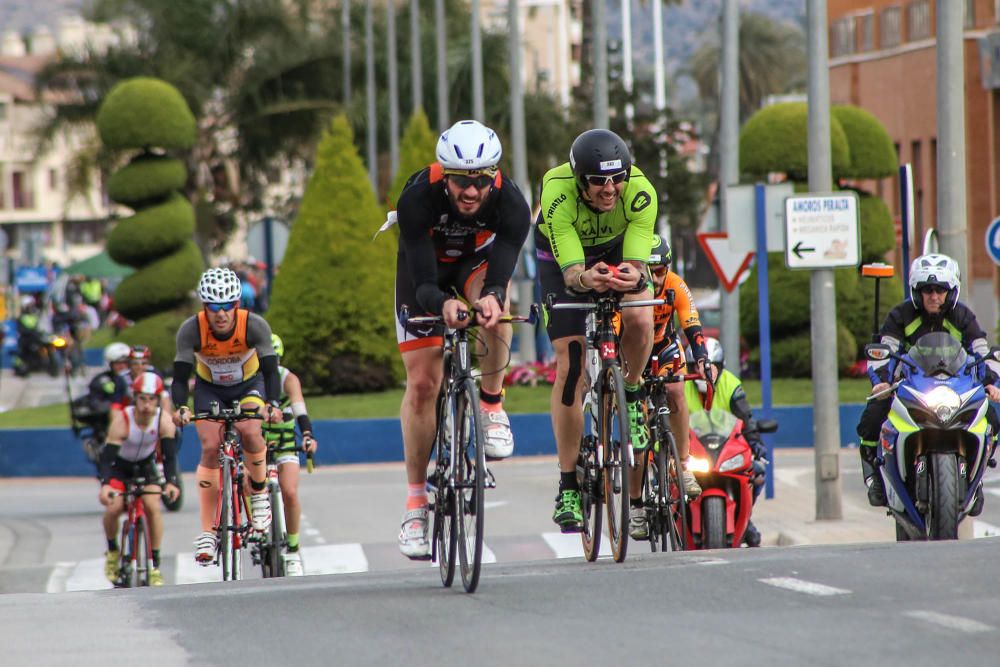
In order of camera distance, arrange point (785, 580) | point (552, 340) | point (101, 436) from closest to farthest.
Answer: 1. point (785, 580)
2. point (552, 340)
3. point (101, 436)

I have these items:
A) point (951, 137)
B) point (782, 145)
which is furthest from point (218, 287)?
point (782, 145)

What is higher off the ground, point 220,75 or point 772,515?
point 220,75

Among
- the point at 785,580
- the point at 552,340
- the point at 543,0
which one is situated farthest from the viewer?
the point at 543,0

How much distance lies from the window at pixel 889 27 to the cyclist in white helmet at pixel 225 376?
36.5 metres

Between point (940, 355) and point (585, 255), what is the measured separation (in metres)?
2.76

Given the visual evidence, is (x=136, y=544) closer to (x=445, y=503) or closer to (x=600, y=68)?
(x=445, y=503)

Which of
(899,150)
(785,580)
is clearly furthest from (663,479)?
(899,150)

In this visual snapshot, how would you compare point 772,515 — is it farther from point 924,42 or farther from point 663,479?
point 924,42

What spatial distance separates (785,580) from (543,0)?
106 meters

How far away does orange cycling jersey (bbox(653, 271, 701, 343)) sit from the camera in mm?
11539

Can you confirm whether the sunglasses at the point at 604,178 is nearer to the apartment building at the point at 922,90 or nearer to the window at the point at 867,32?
the apartment building at the point at 922,90

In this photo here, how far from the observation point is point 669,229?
45000 millimetres

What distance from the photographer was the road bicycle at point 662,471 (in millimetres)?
11016

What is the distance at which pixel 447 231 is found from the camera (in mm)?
9266
